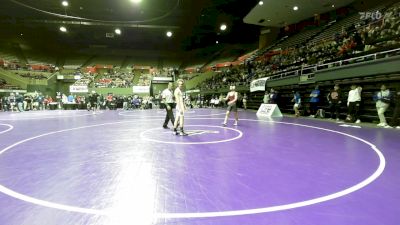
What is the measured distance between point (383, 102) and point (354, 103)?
1.62 meters

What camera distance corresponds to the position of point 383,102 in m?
11.0

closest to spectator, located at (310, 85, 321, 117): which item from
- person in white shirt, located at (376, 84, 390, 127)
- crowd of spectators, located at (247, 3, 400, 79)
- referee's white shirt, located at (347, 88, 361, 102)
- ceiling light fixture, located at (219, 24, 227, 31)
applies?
crowd of spectators, located at (247, 3, 400, 79)

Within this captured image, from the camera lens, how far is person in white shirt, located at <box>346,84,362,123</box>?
12.3 metres

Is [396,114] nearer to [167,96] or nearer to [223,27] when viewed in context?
[167,96]

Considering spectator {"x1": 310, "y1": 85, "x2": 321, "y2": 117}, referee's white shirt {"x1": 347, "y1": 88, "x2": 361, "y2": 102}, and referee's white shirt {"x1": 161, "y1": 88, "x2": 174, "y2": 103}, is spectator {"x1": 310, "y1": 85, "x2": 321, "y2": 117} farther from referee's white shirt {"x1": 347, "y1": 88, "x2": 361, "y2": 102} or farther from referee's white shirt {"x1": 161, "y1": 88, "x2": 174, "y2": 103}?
referee's white shirt {"x1": 161, "y1": 88, "x2": 174, "y2": 103}

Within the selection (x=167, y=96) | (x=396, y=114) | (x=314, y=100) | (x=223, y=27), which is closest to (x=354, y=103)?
(x=396, y=114)

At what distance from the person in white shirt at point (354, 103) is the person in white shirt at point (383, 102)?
3.35 ft

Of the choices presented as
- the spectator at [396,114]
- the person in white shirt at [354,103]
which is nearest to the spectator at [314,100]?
the person in white shirt at [354,103]

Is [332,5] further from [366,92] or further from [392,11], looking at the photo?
[366,92]

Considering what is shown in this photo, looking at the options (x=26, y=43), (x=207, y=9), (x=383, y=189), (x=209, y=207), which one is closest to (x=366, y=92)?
(x=383, y=189)

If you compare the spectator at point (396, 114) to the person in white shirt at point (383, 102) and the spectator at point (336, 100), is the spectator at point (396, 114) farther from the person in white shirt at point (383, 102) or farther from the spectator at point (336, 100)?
the spectator at point (336, 100)

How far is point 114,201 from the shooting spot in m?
3.45

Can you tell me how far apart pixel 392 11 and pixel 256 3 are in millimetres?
11230

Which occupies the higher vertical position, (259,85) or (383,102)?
(259,85)
